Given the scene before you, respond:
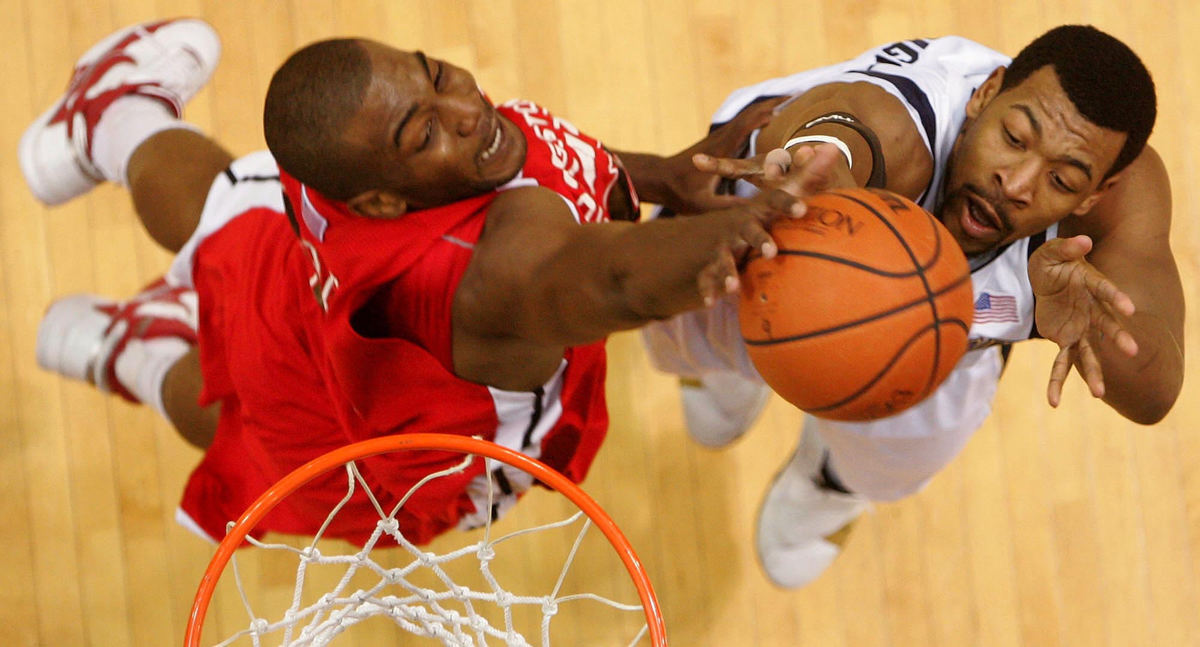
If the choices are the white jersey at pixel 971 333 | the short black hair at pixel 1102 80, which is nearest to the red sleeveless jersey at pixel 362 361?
the white jersey at pixel 971 333

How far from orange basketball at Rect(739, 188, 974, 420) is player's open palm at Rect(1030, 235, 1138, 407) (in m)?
0.19

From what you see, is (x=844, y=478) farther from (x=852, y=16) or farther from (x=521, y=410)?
(x=852, y=16)

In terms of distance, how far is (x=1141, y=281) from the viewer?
1620mm

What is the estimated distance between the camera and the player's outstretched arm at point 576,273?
106cm

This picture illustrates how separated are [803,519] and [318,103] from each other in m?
1.39

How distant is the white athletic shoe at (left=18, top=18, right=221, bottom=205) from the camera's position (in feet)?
7.10

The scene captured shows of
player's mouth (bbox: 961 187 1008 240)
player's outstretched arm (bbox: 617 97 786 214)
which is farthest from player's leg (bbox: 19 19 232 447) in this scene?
player's mouth (bbox: 961 187 1008 240)

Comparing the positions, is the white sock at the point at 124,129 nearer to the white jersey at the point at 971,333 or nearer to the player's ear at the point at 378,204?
the player's ear at the point at 378,204

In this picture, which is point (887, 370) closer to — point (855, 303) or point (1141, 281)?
point (855, 303)

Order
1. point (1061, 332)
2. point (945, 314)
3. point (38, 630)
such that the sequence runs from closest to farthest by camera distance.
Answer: point (945, 314), point (1061, 332), point (38, 630)

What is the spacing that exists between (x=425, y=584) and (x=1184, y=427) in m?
1.79

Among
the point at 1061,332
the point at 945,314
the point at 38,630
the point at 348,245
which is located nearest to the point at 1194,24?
the point at 1061,332

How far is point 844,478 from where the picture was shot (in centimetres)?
210

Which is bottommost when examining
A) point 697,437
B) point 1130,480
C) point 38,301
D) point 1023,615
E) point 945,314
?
point 1023,615
